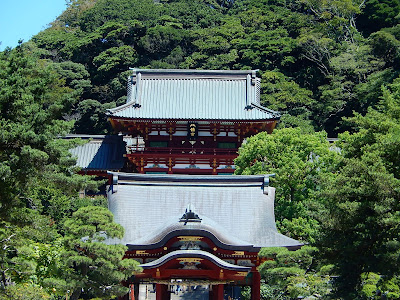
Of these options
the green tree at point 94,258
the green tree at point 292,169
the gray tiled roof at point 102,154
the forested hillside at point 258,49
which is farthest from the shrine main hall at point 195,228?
the forested hillside at point 258,49

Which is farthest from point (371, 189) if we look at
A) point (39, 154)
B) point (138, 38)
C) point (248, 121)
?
point (138, 38)

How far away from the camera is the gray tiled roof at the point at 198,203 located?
63.4 feet

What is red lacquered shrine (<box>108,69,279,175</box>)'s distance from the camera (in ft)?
103

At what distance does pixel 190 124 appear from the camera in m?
32.1

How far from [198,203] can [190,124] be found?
12.0m

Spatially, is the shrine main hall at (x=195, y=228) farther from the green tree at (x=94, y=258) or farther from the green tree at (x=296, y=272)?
the green tree at (x=94, y=258)

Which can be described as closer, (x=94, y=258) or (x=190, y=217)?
(x=94, y=258)

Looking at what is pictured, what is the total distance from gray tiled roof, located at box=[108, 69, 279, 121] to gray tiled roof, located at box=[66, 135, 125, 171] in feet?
9.00

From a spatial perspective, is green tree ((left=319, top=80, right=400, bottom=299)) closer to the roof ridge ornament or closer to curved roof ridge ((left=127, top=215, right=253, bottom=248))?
curved roof ridge ((left=127, top=215, right=253, bottom=248))

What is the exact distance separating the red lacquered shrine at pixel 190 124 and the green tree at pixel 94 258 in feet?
47.0

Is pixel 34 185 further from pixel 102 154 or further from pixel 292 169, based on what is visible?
pixel 102 154

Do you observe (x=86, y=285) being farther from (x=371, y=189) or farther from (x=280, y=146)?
(x=280, y=146)

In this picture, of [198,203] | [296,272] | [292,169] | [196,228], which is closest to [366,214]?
[296,272]

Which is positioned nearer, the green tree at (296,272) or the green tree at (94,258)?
the green tree at (94,258)
